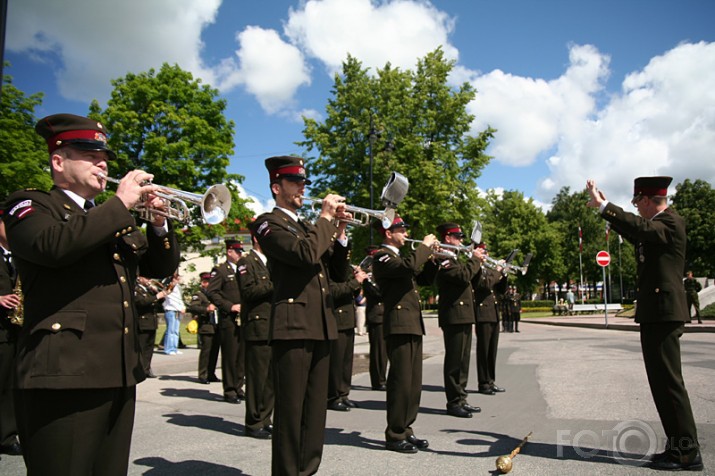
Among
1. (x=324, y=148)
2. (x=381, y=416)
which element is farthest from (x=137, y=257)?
(x=324, y=148)

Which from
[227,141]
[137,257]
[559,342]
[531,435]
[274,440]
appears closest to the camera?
[137,257]

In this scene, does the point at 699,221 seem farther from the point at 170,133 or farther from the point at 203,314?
the point at 203,314

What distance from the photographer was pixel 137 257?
3186 millimetres

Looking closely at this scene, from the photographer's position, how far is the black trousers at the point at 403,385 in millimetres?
5559

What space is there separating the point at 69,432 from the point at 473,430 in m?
4.86

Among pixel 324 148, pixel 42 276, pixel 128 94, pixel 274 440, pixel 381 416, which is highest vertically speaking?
pixel 128 94

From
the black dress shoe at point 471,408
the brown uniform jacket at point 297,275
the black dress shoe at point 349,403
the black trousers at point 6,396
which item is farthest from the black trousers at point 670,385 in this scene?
the black trousers at point 6,396

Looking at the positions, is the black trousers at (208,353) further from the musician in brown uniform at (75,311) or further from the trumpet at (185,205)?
the musician in brown uniform at (75,311)

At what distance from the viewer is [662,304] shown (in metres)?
4.98

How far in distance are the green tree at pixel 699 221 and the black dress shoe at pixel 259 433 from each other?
57309mm

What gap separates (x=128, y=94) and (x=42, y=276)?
32250 millimetres

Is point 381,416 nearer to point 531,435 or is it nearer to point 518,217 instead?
point 531,435

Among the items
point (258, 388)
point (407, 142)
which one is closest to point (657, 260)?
point (258, 388)

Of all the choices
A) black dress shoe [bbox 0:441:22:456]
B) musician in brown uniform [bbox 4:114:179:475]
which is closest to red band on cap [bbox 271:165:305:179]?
musician in brown uniform [bbox 4:114:179:475]
